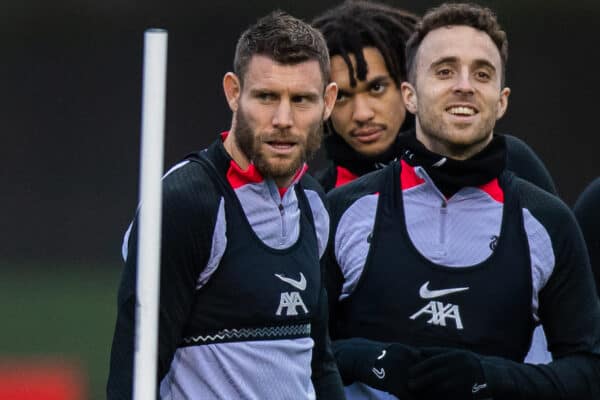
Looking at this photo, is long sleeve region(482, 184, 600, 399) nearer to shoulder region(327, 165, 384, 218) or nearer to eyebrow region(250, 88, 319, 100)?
shoulder region(327, 165, 384, 218)

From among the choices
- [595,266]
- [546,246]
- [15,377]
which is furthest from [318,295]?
[15,377]

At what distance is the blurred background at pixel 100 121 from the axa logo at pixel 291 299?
20.6 feet

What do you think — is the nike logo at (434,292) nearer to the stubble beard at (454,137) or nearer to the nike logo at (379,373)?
the nike logo at (379,373)

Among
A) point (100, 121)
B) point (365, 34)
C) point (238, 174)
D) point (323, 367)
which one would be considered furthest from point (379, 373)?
point (100, 121)

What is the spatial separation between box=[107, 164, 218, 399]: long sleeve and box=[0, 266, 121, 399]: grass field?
6.73 metres

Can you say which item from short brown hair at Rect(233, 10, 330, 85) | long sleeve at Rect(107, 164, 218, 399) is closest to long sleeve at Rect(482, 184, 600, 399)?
short brown hair at Rect(233, 10, 330, 85)

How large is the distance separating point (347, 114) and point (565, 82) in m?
6.02

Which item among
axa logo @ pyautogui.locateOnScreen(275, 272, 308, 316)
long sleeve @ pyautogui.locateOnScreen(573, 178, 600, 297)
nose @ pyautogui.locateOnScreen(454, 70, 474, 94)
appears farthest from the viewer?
long sleeve @ pyautogui.locateOnScreen(573, 178, 600, 297)

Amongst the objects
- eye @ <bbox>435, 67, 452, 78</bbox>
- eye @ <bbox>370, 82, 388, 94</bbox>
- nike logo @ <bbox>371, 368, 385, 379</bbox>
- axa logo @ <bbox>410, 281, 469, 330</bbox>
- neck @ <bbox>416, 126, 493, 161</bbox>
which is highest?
eye @ <bbox>435, 67, 452, 78</bbox>

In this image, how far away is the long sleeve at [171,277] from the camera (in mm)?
3156

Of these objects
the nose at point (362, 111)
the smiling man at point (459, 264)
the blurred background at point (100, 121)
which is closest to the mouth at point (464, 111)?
the smiling man at point (459, 264)

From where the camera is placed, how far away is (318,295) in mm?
3471

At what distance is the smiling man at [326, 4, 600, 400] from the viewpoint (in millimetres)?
3555

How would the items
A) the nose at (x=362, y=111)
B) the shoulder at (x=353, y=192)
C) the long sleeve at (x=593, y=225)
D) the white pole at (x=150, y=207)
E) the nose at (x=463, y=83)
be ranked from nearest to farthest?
the white pole at (x=150, y=207), the nose at (x=463, y=83), the shoulder at (x=353, y=192), the long sleeve at (x=593, y=225), the nose at (x=362, y=111)
